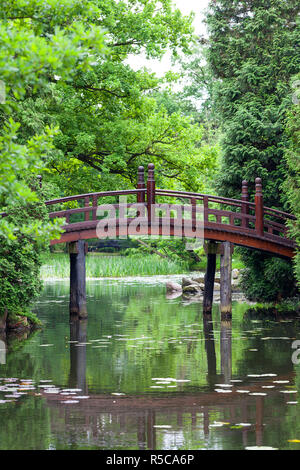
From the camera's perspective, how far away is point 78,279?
20.5 meters

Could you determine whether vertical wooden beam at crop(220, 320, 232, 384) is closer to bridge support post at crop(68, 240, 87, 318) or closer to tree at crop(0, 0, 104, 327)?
bridge support post at crop(68, 240, 87, 318)

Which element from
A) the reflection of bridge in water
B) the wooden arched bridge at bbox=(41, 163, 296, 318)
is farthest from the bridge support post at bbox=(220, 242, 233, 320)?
the reflection of bridge in water

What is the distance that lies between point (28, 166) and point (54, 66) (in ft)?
4.47

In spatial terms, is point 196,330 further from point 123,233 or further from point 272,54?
point 272,54

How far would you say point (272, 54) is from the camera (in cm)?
2406

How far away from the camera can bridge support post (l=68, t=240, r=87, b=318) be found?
20442 mm

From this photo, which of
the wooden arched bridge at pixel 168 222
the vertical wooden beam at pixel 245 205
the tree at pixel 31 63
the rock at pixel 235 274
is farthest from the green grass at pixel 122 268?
the tree at pixel 31 63

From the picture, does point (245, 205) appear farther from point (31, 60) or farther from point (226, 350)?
point (31, 60)

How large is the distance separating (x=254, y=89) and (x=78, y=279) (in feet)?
26.3

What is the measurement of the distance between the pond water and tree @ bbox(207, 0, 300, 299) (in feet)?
15.2

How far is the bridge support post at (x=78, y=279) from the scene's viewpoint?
20442 mm

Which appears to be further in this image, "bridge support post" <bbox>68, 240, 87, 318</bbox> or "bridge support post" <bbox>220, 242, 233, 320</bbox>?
"bridge support post" <bbox>68, 240, 87, 318</bbox>

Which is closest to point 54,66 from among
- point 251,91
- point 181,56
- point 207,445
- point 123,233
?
point 207,445

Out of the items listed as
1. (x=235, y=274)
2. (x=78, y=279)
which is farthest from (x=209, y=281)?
(x=235, y=274)
